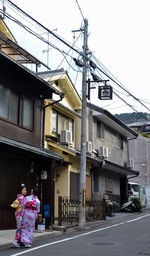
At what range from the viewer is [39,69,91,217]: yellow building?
20.1 meters

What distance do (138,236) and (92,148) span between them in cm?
1297

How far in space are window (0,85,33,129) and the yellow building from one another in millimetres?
2056

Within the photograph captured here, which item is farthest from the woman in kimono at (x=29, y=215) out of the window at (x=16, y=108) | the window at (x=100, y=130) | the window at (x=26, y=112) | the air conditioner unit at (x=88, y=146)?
the window at (x=100, y=130)

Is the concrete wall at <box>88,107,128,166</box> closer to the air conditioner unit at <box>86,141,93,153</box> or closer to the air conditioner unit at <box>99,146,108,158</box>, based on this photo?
the air conditioner unit at <box>99,146,108,158</box>

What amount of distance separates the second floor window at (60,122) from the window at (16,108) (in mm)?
3566

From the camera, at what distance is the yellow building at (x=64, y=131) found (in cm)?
2012

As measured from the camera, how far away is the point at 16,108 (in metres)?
16.5

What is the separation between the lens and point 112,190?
1151 inches

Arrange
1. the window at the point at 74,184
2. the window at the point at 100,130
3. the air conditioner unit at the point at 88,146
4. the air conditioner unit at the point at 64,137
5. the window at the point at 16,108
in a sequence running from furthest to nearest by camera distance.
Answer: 1. the window at the point at 100,130
2. the air conditioner unit at the point at 88,146
3. the window at the point at 74,184
4. the air conditioner unit at the point at 64,137
5. the window at the point at 16,108

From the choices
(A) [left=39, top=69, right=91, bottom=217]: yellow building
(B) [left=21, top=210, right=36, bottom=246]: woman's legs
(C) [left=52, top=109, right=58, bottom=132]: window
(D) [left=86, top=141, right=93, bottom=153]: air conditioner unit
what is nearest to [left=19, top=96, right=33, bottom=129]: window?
(A) [left=39, top=69, right=91, bottom=217]: yellow building

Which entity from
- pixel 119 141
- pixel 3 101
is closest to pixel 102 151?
pixel 119 141

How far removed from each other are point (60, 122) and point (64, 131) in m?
1.28

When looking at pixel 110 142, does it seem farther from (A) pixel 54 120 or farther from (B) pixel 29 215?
→ (B) pixel 29 215

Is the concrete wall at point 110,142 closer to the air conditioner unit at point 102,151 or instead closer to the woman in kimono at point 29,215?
the air conditioner unit at point 102,151
